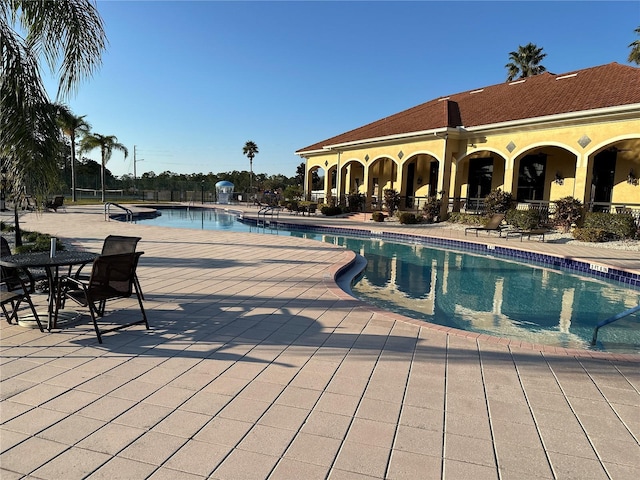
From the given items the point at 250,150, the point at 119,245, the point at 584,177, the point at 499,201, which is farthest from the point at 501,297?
the point at 250,150

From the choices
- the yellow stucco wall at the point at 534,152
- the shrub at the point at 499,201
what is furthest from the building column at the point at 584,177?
the shrub at the point at 499,201

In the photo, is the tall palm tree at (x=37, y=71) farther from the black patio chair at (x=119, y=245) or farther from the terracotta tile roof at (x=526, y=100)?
the terracotta tile roof at (x=526, y=100)

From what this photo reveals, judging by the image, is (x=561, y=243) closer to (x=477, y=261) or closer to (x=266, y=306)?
(x=477, y=261)

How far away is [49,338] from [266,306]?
2.41 metres

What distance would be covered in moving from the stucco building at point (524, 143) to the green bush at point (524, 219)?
1800mm

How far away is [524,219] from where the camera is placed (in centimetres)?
1550

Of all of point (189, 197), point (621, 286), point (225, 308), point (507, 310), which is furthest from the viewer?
point (189, 197)

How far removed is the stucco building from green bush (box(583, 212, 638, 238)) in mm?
1012

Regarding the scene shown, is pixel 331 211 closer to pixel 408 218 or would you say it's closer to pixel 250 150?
pixel 408 218

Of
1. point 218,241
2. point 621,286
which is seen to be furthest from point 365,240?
point 621,286

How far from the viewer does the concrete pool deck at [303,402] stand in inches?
90.7

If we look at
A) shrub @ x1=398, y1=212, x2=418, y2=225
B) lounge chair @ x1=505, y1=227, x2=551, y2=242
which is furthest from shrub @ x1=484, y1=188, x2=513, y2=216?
shrub @ x1=398, y1=212, x2=418, y2=225

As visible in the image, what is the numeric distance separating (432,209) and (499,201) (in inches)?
126

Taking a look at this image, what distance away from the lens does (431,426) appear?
2.70 m
